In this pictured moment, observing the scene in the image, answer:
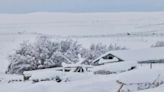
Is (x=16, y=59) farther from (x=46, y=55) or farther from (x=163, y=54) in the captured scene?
(x=163, y=54)

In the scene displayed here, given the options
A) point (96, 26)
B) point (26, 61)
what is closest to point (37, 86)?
point (26, 61)

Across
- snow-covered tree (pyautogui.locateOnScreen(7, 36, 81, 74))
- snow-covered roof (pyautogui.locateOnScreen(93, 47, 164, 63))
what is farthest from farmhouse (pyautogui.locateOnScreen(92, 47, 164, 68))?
snow-covered tree (pyautogui.locateOnScreen(7, 36, 81, 74))

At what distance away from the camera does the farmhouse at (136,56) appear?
190 feet

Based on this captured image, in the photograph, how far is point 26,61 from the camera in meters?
69.1

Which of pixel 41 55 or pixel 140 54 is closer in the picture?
pixel 140 54

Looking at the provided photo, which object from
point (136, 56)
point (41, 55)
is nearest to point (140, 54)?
point (136, 56)

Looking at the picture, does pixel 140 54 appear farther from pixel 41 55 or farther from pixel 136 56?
pixel 41 55

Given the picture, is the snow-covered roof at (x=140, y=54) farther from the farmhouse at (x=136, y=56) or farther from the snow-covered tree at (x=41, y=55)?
the snow-covered tree at (x=41, y=55)

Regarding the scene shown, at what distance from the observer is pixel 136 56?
60.8 m

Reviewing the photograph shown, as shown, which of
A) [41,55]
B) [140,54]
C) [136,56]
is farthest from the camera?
[41,55]

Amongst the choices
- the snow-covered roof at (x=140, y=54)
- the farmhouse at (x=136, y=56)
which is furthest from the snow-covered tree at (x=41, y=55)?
the snow-covered roof at (x=140, y=54)

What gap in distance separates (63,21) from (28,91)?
610 ft

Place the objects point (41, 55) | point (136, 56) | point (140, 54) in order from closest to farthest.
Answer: point (136, 56) < point (140, 54) < point (41, 55)

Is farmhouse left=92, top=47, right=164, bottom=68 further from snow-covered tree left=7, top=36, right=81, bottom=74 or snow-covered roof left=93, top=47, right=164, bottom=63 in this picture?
snow-covered tree left=7, top=36, right=81, bottom=74
